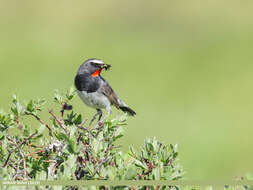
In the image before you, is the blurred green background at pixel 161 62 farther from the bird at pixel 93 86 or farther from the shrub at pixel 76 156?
the shrub at pixel 76 156

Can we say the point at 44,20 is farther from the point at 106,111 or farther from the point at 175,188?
the point at 175,188

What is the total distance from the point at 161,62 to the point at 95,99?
11.5 m

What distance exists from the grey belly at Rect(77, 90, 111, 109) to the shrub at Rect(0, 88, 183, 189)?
8.72ft

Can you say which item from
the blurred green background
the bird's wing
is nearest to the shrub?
the bird's wing

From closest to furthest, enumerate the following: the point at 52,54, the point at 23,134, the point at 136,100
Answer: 1. the point at 23,134
2. the point at 136,100
3. the point at 52,54

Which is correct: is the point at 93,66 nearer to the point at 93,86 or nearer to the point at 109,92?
the point at 93,86

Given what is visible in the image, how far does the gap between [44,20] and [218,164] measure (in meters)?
12.2

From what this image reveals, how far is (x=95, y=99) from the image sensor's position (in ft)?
20.7

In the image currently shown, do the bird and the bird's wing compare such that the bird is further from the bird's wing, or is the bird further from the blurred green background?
the blurred green background

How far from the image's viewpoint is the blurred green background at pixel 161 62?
12273 millimetres

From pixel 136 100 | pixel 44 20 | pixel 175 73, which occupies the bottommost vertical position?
pixel 136 100

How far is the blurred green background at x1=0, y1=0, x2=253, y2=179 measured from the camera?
1227 cm

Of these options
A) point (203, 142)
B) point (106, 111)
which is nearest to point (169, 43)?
point (203, 142)

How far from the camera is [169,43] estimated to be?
19875mm
